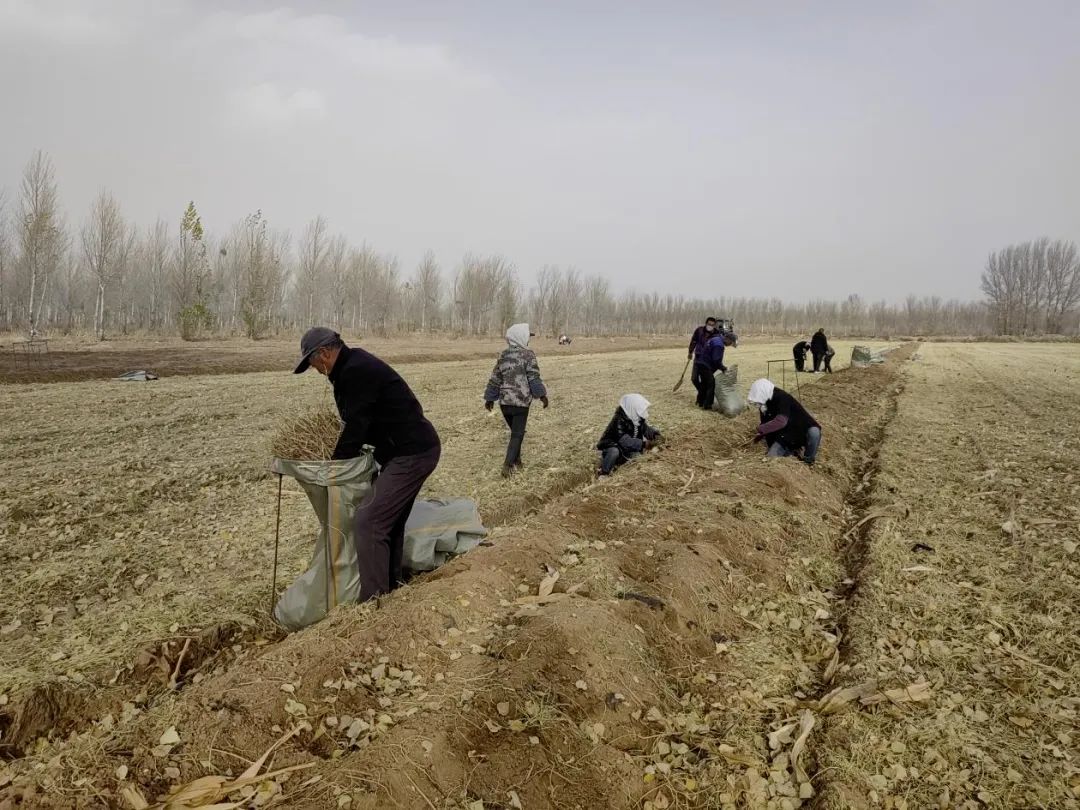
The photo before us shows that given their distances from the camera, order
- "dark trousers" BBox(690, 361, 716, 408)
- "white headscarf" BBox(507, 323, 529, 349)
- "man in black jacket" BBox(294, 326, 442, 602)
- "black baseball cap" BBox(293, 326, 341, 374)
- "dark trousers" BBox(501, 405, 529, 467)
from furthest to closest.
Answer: "dark trousers" BBox(690, 361, 716, 408)
"dark trousers" BBox(501, 405, 529, 467)
"white headscarf" BBox(507, 323, 529, 349)
"man in black jacket" BBox(294, 326, 442, 602)
"black baseball cap" BBox(293, 326, 341, 374)

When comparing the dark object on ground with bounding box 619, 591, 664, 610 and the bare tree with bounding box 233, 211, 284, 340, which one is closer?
the dark object on ground with bounding box 619, 591, 664, 610

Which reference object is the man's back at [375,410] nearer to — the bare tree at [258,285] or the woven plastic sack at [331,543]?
the woven plastic sack at [331,543]

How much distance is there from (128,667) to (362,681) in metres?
1.86

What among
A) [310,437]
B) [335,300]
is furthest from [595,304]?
[310,437]

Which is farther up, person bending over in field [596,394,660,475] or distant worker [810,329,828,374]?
distant worker [810,329,828,374]

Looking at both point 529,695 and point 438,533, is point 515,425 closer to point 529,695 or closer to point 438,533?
point 438,533

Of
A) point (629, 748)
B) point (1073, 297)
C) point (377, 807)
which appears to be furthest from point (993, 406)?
point (1073, 297)

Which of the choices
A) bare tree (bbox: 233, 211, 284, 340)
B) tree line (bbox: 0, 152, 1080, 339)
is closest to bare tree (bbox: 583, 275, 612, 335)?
tree line (bbox: 0, 152, 1080, 339)

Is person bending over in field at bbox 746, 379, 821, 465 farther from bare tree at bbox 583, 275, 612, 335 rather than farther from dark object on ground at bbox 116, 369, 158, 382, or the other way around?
bare tree at bbox 583, 275, 612, 335

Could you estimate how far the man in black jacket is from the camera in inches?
177

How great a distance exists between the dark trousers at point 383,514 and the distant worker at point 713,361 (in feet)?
32.8

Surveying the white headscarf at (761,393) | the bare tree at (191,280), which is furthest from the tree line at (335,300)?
the white headscarf at (761,393)

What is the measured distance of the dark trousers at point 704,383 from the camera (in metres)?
14.0

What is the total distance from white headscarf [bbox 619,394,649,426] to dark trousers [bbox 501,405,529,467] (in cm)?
151
